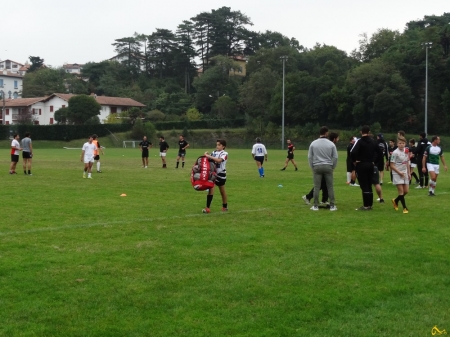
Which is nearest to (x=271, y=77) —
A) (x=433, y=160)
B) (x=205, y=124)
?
(x=205, y=124)

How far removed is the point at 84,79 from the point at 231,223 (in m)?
126

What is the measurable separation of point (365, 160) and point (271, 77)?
7905cm

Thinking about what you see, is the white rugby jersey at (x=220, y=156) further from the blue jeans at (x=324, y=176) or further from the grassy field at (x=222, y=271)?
the blue jeans at (x=324, y=176)

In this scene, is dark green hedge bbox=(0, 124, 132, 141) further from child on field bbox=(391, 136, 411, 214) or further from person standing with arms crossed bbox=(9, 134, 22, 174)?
child on field bbox=(391, 136, 411, 214)

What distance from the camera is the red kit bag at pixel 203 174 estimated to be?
A: 501 inches

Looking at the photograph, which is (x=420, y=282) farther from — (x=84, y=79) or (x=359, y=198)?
(x=84, y=79)

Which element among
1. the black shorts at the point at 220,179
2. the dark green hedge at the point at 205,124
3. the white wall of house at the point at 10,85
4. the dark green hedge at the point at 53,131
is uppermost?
the white wall of house at the point at 10,85

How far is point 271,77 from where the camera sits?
91.6m

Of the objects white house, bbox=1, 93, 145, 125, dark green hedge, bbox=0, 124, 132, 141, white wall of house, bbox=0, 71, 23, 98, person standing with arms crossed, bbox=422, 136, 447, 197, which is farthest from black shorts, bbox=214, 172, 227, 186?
white wall of house, bbox=0, 71, 23, 98

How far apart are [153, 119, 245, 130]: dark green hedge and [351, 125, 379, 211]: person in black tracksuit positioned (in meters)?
77.1

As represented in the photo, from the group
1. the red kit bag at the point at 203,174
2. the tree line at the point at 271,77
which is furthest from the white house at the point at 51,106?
the red kit bag at the point at 203,174

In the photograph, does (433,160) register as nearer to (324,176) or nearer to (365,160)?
(365,160)

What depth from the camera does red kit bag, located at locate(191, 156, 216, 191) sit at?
1273cm

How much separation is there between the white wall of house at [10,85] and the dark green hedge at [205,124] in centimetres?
6755
